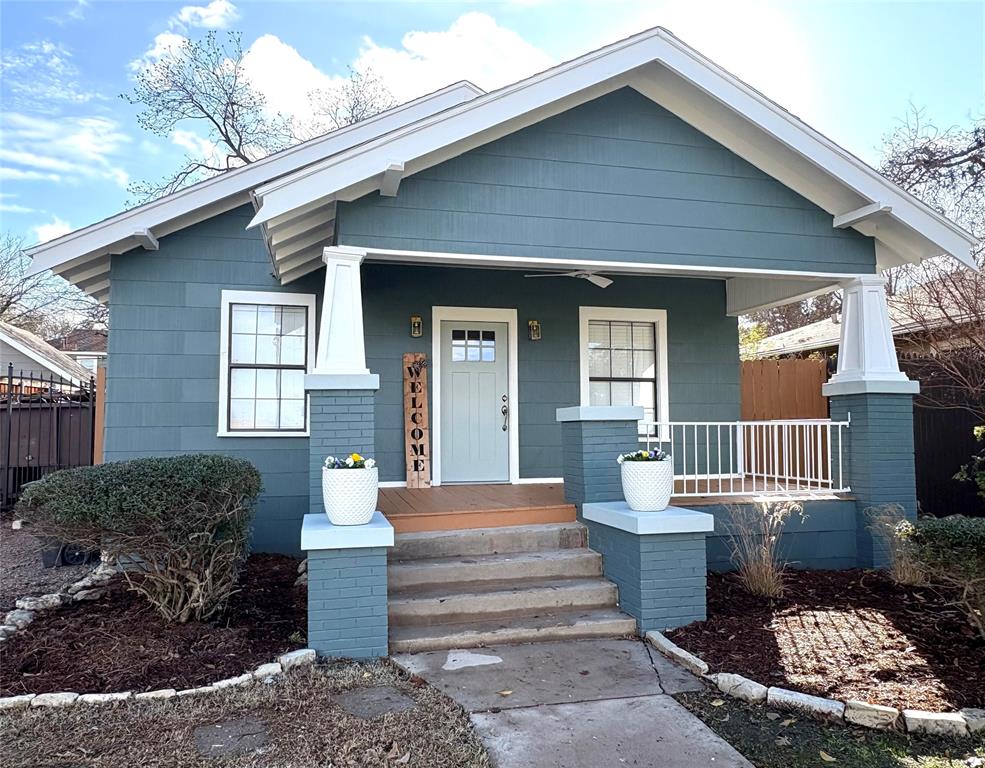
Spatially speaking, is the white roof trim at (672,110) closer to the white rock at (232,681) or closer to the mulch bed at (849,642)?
the white rock at (232,681)

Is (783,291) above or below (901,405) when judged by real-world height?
above

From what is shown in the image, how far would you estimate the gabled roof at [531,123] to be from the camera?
5.19 m

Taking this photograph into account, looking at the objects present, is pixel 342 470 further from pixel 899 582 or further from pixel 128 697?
pixel 899 582

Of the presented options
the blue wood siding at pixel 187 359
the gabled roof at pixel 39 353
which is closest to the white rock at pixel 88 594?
the blue wood siding at pixel 187 359

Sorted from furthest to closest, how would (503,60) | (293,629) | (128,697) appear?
(503,60) → (293,629) → (128,697)

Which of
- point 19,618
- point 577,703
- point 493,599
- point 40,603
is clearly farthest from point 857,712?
point 40,603

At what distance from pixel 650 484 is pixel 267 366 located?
4284 mm

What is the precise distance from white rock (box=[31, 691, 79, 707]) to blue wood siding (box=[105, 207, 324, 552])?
3.43 m

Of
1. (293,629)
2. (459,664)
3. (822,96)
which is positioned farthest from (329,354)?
(822,96)

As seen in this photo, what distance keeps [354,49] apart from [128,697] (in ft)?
60.9

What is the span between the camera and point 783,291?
7906 millimetres

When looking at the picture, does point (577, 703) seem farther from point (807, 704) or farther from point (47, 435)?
point (47, 435)

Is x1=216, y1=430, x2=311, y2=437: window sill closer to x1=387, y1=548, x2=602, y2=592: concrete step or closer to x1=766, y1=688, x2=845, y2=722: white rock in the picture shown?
x1=387, y1=548, x2=602, y2=592: concrete step

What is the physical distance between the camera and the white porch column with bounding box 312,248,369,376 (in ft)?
17.0
